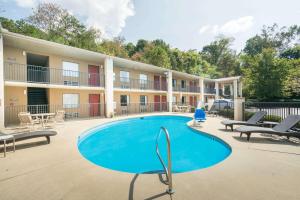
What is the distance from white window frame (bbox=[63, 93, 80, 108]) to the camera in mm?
14147

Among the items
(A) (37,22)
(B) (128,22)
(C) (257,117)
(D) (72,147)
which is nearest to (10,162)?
(D) (72,147)

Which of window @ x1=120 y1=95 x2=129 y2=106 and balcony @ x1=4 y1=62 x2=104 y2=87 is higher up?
balcony @ x1=4 y1=62 x2=104 y2=87

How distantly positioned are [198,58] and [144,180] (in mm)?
40728

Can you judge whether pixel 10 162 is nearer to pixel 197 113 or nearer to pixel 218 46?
pixel 197 113

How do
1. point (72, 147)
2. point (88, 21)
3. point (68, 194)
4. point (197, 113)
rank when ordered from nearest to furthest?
point (68, 194) < point (72, 147) < point (197, 113) < point (88, 21)

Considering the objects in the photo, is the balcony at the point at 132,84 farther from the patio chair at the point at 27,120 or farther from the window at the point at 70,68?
the patio chair at the point at 27,120

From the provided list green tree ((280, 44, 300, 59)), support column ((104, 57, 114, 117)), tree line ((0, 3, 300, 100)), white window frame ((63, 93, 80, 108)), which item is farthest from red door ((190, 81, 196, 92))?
green tree ((280, 44, 300, 59))

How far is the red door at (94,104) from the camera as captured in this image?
52.7 feet

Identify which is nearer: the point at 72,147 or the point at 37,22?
the point at 72,147

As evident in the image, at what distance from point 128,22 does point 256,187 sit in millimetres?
23683

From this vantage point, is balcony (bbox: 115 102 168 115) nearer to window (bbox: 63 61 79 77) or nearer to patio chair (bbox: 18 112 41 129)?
window (bbox: 63 61 79 77)

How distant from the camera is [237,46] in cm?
4794

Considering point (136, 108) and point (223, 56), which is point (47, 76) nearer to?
point (136, 108)

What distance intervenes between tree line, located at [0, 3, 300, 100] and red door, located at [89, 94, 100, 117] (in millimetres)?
12383
